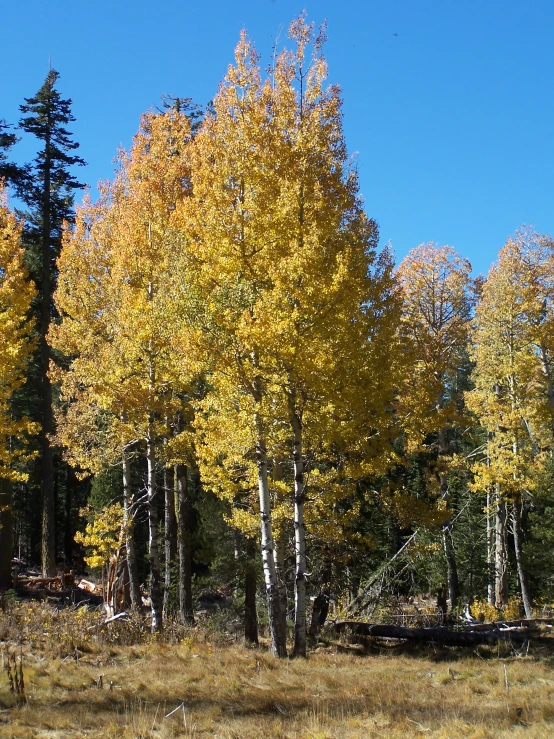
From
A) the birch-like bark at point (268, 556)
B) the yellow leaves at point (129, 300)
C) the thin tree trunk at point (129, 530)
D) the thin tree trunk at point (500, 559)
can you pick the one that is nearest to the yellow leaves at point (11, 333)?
the yellow leaves at point (129, 300)

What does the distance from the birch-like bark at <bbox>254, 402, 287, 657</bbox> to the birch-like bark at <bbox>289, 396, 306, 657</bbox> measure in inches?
11.3

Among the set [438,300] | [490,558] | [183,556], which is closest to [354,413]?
[183,556]

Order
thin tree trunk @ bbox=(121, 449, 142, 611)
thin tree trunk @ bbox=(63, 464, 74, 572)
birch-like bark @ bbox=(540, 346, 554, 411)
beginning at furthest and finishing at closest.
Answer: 1. thin tree trunk @ bbox=(63, 464, 74, 572)
2. birch-like bark @ bbox=(540, 346, 554, 411)
3. thin tree trunk @ bbox=(121, 449, 142, 611)

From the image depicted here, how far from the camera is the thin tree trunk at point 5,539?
19.6 metres

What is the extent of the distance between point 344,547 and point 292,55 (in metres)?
10.3

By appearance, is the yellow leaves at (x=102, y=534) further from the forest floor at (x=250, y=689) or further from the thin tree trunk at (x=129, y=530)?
the forest floor at (x=250, y=689)

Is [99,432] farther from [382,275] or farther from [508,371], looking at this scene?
[508,371]

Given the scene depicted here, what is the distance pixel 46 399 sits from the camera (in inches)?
862

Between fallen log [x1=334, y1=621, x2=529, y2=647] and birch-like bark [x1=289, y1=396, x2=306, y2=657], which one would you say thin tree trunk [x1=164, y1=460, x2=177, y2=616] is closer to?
birch-like bark [x1=289, y1=396, x2=306, y2=657]

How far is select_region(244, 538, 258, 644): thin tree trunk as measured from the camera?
1394cm

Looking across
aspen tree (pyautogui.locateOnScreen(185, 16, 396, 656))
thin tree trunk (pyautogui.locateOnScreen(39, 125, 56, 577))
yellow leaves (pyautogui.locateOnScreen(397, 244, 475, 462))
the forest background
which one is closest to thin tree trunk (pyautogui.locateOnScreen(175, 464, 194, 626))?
the forest background

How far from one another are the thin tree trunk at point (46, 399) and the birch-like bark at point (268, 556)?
1205 centimetres

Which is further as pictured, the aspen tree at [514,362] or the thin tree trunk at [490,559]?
the thin tree trunk at [490,559]

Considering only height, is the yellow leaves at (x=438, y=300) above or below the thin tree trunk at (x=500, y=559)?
above
